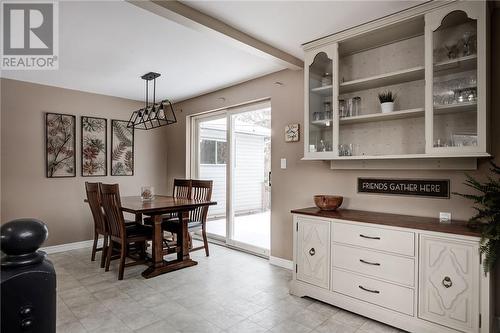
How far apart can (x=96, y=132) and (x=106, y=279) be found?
2.49 meters

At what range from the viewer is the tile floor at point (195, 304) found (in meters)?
2.27

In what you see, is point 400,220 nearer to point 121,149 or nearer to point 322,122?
point 322,122

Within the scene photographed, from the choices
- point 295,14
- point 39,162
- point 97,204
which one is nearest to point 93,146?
point 39,162

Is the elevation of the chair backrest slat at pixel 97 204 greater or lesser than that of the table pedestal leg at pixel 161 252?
greater

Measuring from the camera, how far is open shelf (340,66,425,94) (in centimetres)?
242

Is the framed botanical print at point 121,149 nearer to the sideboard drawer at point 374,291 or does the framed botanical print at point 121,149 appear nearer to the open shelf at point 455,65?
the sideboard drawer at point 374,291

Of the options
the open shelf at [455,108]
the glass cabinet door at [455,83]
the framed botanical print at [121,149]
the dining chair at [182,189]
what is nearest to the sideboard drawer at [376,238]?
the glass cabinet door at [455,83]

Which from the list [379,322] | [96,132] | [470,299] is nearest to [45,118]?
[96,132]

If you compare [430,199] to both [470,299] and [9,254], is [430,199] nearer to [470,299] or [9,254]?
[470,299]

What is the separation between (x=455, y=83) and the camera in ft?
7.38

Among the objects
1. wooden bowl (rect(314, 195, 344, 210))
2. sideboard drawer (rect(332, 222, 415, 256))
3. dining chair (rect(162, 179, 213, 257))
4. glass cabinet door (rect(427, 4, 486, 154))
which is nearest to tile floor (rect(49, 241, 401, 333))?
dining chair (rect(162, 179, 213, 257))

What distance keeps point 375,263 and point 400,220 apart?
41cm

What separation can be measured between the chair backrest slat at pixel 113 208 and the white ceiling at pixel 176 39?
1473 millimetres

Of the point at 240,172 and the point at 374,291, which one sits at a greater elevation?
the point at 240,172
